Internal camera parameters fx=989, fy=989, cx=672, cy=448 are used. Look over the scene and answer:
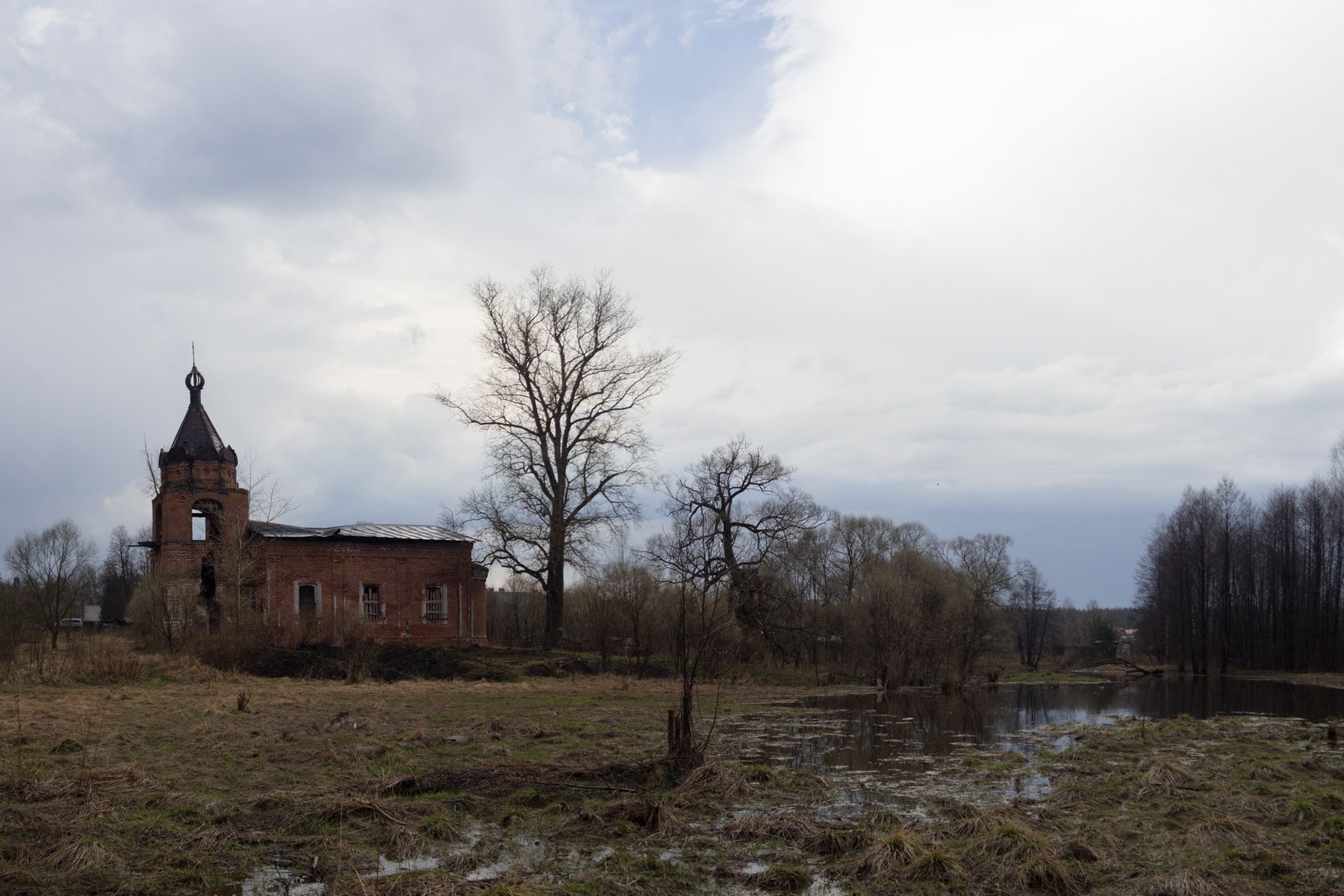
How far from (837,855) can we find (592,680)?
23.0m

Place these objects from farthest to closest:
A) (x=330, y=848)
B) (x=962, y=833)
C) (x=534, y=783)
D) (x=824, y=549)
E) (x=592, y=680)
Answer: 1. (x=824, y=549)
2. (x=592, y=680)
3. (x=534, y=783)
4. (x=962, y=833)
5. (x=330, y=848)

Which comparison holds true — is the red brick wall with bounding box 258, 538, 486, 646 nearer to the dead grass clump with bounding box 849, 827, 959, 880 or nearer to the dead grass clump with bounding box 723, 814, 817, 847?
the dead grass clump with bounding box 723, 814, 817, 847

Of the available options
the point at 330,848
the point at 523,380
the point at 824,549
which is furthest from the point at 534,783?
the point at 824,549

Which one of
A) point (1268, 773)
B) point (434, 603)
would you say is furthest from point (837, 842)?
point (434, 603)

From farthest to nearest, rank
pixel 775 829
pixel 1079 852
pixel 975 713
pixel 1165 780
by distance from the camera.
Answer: pixel 975 713 → pixel 1165 780 → pixel 775 829 → pixel 1079 852

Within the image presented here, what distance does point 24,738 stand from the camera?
1374 cm

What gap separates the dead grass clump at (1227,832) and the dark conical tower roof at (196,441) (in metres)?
36.8

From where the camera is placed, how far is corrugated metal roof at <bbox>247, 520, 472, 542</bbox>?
3866cm

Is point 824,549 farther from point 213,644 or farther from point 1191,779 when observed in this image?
point 1191,779

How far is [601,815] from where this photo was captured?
33.0 feet

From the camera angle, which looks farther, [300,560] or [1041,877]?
[300,560]

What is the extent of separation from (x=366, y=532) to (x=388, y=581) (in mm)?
2598

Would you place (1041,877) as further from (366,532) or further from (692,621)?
(366,532)

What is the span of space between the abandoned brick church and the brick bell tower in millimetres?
33
